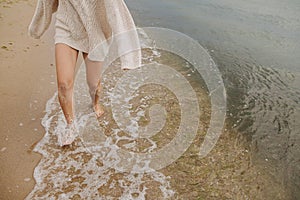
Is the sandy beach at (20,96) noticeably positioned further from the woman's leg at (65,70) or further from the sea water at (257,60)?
the sea water at (257,60)

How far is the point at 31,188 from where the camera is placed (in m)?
2.59

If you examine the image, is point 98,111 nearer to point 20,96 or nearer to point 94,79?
point 94,79

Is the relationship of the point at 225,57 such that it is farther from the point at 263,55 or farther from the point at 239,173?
the point at 239,173

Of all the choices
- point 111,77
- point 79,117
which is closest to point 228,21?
point 111,77

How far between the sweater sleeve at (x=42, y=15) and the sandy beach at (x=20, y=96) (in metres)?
0.83

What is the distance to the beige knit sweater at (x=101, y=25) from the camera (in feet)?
9.02

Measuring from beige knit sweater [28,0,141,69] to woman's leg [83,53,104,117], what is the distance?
0.16m

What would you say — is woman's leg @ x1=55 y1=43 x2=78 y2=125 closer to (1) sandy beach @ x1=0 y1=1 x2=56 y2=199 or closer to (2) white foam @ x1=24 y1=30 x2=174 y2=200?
(2) white foam @ x1=24 y1=30 x2=174 y2=200

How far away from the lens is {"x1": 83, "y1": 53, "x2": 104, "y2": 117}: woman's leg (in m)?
3.21

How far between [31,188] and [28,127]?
0.84 m

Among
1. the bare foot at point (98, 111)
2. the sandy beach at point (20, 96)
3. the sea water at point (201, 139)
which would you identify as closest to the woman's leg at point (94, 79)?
the bare foot at point (98, 111)

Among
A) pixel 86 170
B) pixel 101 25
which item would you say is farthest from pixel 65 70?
pixel 86 170

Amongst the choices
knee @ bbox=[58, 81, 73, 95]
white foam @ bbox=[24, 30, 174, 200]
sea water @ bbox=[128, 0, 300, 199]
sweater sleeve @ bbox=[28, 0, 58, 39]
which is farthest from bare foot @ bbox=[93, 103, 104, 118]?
sea water @ bbox=[128, 0, 300, 199]

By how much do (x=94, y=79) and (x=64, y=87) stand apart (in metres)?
0.61
